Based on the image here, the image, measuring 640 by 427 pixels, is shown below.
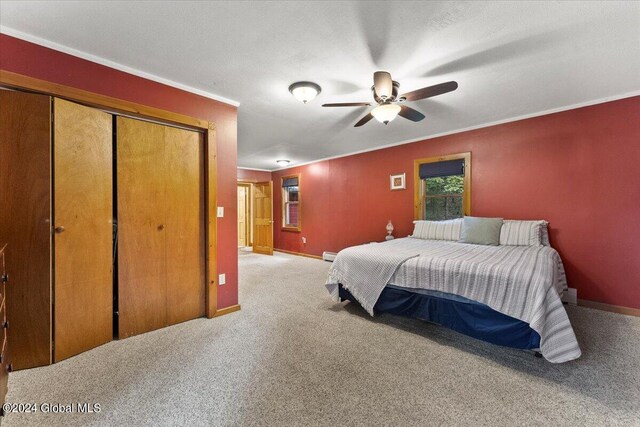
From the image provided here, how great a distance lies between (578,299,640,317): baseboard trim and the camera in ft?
9.20

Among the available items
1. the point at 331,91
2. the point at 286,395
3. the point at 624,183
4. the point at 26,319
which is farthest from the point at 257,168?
the point at 624,183

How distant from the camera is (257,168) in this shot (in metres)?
7.14

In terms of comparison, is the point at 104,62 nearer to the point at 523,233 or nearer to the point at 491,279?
the point at 491,279

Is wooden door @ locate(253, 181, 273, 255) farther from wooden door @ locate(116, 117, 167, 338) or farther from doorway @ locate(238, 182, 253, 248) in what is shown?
wooden door @ locate(116, 117, 167, 338)

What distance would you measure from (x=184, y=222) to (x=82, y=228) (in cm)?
76

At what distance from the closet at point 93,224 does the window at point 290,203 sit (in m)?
4.23

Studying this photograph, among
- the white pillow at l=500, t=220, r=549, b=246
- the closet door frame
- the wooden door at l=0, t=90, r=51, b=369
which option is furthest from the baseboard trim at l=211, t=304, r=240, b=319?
Result: the white pillow at l=500, t=220, r=549, b=246

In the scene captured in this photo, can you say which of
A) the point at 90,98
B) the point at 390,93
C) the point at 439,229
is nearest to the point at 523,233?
the point at 439,229

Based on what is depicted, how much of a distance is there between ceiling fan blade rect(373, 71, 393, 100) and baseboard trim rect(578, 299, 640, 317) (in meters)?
3.39

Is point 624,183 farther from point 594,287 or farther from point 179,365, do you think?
point 179,365

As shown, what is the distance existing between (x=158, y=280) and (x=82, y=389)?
0.95 m

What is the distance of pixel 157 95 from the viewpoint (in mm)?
2418

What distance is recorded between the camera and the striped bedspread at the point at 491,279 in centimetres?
176

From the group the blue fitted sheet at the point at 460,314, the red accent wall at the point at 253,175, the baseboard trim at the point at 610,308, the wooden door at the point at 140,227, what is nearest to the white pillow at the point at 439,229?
the baseboard trim at the point at 610,308
